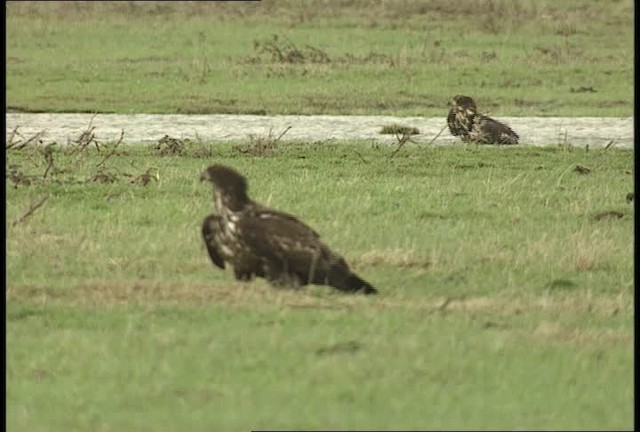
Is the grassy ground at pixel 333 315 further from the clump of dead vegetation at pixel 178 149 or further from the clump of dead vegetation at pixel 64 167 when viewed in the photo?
the clump of dead vegetation at pixel 178 149

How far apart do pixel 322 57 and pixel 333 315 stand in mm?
20808

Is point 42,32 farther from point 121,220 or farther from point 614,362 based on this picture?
point 614,362

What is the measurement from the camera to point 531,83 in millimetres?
26438

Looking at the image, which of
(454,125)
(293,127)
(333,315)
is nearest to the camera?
(333,315)

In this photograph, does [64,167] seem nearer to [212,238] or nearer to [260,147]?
[260,147]

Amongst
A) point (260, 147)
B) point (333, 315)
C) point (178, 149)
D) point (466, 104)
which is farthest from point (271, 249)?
point (466, 104)

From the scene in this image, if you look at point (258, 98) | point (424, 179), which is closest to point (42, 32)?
point (258, 98)

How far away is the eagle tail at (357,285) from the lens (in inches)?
345

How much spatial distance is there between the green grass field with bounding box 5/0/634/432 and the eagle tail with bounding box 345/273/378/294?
0.30ft

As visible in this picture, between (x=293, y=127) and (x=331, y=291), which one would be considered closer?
(x=331, y=291)

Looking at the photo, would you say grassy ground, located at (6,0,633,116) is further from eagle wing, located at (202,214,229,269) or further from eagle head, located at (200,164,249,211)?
eagle wing, located at (202,214,229,269)

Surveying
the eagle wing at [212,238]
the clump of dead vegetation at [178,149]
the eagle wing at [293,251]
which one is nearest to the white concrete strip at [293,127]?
the clump of dead vegetation at [178,149]

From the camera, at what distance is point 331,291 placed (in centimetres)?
902

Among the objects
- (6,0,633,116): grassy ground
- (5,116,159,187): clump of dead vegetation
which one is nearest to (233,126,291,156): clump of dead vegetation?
(5,116,159,187): clump of dead vegetation
